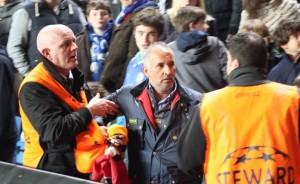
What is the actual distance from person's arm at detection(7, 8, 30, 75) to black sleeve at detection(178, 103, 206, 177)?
10.9 feet

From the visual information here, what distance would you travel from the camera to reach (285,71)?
19.0 feet

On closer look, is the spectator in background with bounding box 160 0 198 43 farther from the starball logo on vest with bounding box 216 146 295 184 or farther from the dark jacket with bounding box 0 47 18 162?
the starball logo on vest with bounding box 216 146 295 184

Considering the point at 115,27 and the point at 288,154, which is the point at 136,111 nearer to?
the point at 288,154

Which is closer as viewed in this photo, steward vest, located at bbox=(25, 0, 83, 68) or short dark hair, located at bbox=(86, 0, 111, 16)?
short dark hair, located at bbox=(86, 0, 111, 16)

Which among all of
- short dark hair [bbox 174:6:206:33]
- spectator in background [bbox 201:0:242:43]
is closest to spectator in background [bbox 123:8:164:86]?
short dark hair [bbox 174:6:206:33]

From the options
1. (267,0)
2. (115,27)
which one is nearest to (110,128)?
(115,27)

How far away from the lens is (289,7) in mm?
6855

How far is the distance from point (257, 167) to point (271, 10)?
3.32 meters

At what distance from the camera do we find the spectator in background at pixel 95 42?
22.1ft

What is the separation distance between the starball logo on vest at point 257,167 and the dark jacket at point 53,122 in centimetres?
118

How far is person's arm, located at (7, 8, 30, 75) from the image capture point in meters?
7.06

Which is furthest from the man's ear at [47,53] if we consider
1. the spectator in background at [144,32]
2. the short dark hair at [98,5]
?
the short dark hair at [98,5]

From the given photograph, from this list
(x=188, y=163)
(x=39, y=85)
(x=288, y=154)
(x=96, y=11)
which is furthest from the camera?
(x=96, y=11)

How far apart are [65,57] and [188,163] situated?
4.07 feet
